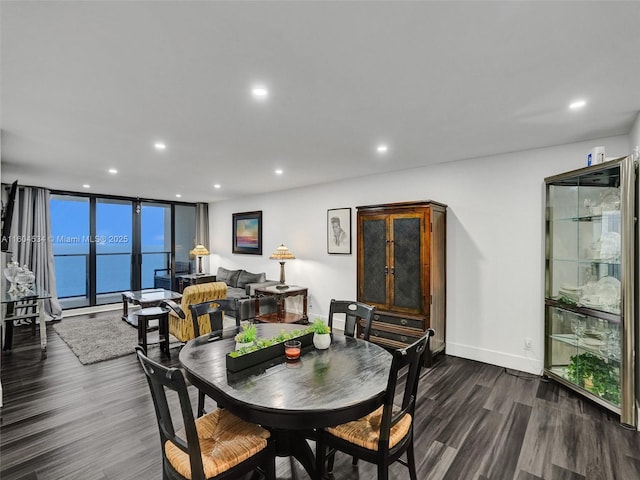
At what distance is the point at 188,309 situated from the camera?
4.32 metres

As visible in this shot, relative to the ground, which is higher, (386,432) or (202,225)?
(202,225)

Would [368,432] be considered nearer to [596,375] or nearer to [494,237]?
[596,375]

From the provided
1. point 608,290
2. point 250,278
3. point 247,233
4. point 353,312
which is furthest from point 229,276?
point 608,290

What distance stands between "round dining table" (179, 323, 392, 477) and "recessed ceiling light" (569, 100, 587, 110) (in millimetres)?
2451

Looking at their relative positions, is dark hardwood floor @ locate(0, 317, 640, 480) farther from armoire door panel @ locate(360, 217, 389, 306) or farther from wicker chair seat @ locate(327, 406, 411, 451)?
armoire door panel @ locate(360, 217, 389, 306)

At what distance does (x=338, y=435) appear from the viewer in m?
1.77

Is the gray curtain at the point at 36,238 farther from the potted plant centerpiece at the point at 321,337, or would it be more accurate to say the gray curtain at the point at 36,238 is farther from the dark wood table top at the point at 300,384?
the potted plant centerpiece at the point at 321,337

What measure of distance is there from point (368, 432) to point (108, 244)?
24.7ft

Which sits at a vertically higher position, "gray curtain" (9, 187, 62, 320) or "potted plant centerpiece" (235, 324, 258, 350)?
"gray curtain" (9, 187, 62, 320)

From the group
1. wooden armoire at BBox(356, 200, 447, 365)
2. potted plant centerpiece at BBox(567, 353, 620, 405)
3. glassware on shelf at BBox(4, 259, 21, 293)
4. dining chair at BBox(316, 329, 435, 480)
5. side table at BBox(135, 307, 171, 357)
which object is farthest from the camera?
glassware on shelf at BBox(4, 259, 21, 293)

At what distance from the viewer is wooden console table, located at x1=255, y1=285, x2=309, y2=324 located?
5.56 metres

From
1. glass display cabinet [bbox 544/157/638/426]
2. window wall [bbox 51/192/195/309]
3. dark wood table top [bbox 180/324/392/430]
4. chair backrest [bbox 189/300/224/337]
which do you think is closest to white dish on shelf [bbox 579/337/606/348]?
glass display cabinet [bbox 544/157/638/426]

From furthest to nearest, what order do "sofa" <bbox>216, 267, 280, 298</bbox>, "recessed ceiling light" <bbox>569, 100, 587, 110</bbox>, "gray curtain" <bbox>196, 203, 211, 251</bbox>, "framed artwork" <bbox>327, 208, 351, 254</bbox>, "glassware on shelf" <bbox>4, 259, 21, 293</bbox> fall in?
"gray curtain" <bbox>196, 203, 211, 251</bbox> < "sofa" <bbox>216, 267, 280, 298</bbox> < "framed artwork" <bbox>327, 208, 351, 254</bbox> < "glassware on shelf" <bbox>4, 259, 21, 293</bbox> < "recessed ceiling light" <bbox>569, 100, 587, 110</bbox>

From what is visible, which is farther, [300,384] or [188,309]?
[188,309]
